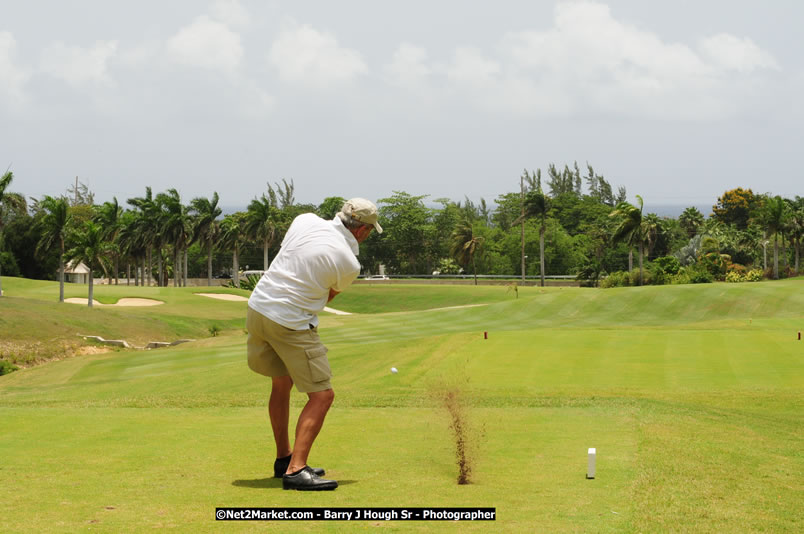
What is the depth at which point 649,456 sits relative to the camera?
7.98 metres

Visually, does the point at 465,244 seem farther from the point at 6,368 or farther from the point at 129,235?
the point at 6,368

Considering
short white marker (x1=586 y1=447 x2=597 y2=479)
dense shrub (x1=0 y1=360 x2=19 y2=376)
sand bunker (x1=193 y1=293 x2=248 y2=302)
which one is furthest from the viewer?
sand bunker (x1=193 y1=293 x2=248 y2=302)

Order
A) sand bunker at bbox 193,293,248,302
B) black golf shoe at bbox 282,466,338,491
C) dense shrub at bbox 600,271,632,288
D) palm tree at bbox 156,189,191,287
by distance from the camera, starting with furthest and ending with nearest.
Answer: palm tree at bbox 156,189,191,287, dense shrub at bbox 600,271,632,288, sand bunker at bbox 193,293,248,302, black golf shoe at bbox 282,466,338,491

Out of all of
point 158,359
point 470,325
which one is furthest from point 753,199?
point 158,359

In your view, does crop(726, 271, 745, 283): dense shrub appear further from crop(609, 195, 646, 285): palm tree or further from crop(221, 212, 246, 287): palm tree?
crop(221, 212, 246, 287): palm tree

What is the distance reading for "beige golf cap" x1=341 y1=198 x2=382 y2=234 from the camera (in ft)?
22.7

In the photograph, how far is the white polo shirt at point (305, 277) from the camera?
6.61 metres

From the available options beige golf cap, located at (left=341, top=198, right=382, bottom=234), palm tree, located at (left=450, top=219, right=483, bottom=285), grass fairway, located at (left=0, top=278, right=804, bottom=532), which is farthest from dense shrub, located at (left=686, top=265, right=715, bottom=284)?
beige golf cap, located at (left=341, top=198, right=382, bottom=234)

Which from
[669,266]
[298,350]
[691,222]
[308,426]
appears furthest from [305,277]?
[691,222]

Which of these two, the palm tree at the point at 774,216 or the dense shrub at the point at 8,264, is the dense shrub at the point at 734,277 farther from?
the dense shrub at the point at 8,264

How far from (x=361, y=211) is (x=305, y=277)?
2.49 feet

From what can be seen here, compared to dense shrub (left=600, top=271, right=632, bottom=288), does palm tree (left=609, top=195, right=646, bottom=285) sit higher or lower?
higher

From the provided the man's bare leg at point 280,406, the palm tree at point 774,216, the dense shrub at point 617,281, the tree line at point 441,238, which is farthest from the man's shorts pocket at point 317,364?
the palm tree at point 774,216

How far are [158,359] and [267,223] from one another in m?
67.4
